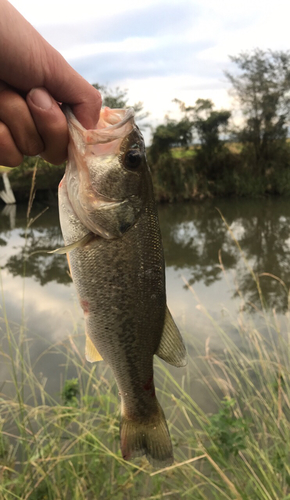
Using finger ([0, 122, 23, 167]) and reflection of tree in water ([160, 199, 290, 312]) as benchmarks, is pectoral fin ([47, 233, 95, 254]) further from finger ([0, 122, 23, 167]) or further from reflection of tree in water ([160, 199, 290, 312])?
Answer: reflection of tree in water ([160, 199, 290, 312])

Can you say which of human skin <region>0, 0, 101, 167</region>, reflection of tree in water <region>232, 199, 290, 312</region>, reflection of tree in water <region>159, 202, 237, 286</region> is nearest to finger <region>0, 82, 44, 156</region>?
human skin <region>0, 0, 101, 167</region>

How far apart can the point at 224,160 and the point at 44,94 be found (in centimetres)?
2376

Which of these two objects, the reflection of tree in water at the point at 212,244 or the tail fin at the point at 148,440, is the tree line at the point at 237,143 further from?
the tail fin at the point at 148,440

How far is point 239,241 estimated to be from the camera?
12.2m

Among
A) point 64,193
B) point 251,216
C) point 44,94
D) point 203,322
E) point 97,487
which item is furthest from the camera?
point 251,216

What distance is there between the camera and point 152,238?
4.45ft

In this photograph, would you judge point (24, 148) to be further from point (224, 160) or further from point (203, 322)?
point (224, 160)

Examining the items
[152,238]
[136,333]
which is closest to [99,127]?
[152,238]

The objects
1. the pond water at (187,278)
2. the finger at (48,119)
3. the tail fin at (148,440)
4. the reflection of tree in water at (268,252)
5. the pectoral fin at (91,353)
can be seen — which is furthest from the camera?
the reflection of tree in water at (268,252)

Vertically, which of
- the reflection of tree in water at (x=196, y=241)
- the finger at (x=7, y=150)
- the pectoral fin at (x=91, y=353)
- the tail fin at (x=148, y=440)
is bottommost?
the reflection of tree in water at (x=196, y=241)

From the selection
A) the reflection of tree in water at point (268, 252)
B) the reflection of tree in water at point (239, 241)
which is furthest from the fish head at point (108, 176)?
the reflection of tree in water at point (268, 252)

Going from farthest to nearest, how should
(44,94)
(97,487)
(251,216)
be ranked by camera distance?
(251,216) < (97,487) < (44,94)

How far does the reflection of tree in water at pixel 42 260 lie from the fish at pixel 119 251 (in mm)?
4453

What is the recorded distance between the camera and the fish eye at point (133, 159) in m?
1.40
